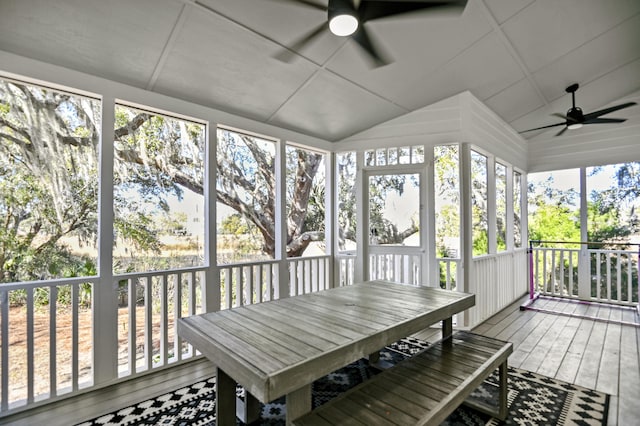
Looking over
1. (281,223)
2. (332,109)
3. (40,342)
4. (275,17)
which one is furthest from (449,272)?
(40,342)

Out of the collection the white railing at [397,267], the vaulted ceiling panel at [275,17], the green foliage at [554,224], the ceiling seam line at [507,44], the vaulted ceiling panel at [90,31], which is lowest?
the white railing at [397,267]

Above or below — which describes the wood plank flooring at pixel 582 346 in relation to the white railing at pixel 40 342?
below

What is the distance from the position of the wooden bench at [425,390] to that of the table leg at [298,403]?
0.08 feet

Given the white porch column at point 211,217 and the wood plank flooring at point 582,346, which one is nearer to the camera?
the wood plank flooring at point 582,346

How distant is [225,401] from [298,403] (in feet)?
2.12

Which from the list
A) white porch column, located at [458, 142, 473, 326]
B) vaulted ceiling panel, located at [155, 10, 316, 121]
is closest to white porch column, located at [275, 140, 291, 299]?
vaulted ceiling panel, located at [155, 10, 316, 121]

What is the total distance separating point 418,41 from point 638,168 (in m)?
4.67

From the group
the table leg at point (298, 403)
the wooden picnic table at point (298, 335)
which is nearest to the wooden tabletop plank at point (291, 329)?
the wooden picnic table at point (298, 335)

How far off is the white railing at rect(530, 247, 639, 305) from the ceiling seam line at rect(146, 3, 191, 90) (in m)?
5.85

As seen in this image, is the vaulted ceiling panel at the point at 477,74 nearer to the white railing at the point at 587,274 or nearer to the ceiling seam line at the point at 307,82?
the ceiling seam line at the point at 307,82

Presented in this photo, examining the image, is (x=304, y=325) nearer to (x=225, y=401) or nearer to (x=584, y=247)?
(x=225, y=401)

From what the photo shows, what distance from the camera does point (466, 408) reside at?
7.24ft

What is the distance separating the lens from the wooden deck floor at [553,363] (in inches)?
Result: 86.5

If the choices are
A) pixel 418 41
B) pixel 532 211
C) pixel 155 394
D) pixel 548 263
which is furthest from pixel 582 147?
pixel 155 394
